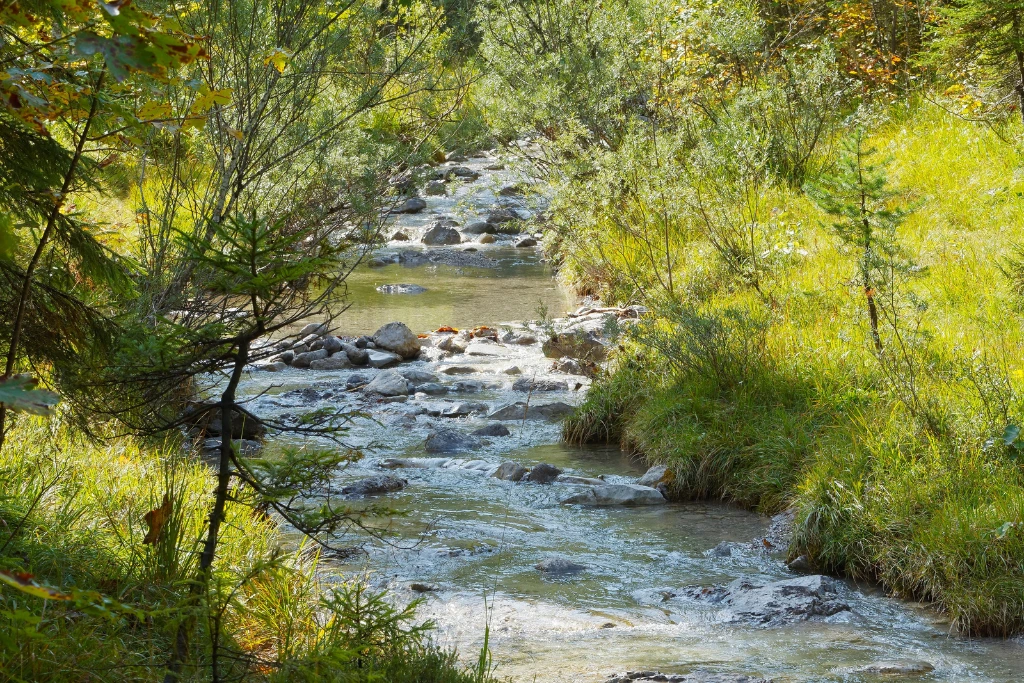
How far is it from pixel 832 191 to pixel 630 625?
123 inches

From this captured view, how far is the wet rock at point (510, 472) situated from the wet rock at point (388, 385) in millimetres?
2875

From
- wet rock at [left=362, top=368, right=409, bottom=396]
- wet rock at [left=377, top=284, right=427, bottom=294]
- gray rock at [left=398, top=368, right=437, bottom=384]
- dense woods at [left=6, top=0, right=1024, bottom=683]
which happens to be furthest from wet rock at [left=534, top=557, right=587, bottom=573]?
wet rock at [left=377, top=284, right=427, bottom=294]

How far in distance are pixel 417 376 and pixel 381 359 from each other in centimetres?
86

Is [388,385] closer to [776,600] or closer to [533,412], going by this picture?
[533,412]

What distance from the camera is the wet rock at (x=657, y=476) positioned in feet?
23.3

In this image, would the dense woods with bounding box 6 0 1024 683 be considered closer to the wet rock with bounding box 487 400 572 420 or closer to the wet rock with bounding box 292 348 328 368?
the wet rock with bounding box 487 400 572 420

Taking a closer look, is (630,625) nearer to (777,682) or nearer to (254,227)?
(777,682)

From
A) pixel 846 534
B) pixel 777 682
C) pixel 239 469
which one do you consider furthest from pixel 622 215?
pixel 239 469

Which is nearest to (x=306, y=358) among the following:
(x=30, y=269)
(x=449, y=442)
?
(x=449, y=442)

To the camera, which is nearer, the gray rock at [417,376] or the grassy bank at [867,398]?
the grassy bank at [867,398]

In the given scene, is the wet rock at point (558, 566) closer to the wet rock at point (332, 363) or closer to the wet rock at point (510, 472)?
the wet rock at point (510, 472)

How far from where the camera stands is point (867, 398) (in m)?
6.44

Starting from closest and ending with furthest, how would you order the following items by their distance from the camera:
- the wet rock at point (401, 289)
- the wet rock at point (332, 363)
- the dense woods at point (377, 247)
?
the dense woods at point (377, 247)
the wet rock at point (332, 363)
the wet rock at point (401, 289)

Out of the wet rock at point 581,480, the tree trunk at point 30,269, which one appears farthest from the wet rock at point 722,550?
the tree trunk at point 30,269
